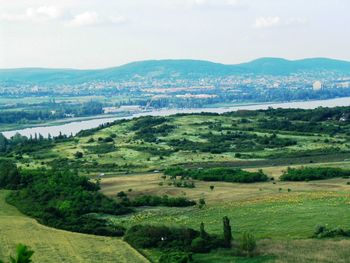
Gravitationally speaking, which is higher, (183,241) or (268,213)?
(183,241)

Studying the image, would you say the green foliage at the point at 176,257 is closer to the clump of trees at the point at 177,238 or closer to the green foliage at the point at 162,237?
the clump of trees at the point at 177,238

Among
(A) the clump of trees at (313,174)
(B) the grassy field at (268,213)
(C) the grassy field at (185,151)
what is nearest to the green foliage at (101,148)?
(C) the grassy field at (185,151)

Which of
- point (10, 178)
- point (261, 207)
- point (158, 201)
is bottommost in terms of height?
point (158, 201)

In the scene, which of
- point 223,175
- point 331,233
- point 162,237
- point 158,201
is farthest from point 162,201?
point 331,233

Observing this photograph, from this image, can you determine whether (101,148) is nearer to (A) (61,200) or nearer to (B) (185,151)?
(B) (185,151)

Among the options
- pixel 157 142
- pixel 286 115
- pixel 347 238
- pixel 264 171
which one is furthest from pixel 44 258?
pixel 286 115

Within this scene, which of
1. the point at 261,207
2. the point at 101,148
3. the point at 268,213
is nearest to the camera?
the point at 268,213

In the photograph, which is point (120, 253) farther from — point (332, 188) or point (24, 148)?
point (24, 148)
